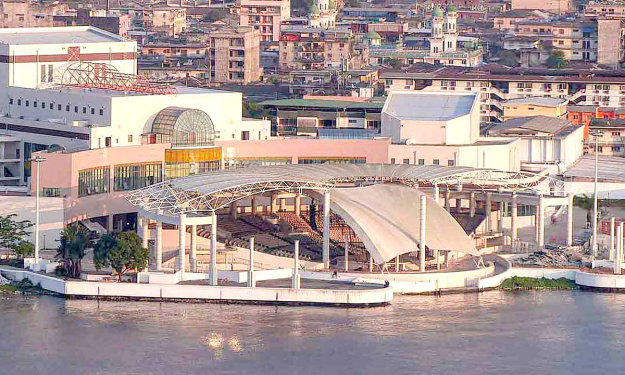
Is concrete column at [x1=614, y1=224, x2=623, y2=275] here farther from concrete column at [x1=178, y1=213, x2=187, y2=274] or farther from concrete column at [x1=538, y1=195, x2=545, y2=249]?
concrete column at [x1=178, y1=213, x2=187, y2=274]

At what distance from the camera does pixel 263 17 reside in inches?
3615

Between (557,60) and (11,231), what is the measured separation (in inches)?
1799

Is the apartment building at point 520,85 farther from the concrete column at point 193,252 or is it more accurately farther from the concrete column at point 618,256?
the concrete column at point 193,252

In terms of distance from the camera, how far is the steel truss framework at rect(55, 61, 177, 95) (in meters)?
47.7

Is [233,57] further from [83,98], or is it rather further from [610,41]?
[83,98]

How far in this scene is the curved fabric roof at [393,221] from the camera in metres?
38.8

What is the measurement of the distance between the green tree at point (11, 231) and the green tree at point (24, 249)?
116 millimetres

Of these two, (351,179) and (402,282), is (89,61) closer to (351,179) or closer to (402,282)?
Result: (351,179)

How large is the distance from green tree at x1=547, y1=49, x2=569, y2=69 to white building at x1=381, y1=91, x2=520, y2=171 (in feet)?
104

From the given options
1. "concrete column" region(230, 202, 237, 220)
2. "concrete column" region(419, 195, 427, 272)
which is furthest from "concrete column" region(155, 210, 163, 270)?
"concrete column" region(419, 195, 427, 272)

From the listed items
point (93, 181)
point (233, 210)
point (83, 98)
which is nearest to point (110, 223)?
point (93, 181)

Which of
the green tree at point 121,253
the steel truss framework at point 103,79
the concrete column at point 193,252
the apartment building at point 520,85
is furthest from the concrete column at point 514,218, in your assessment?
the apartment building at point 520,85

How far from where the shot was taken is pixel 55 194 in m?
42.8

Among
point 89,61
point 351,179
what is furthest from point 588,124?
point 351,179
